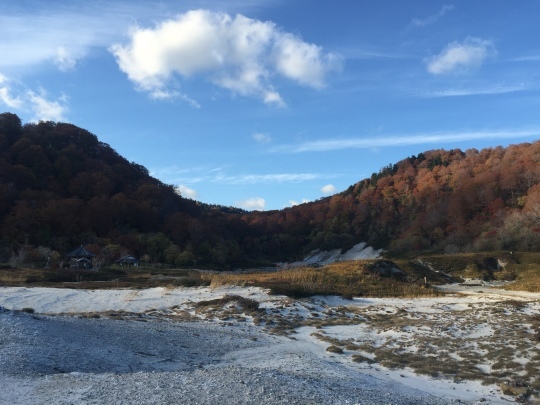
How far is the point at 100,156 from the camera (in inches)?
5349

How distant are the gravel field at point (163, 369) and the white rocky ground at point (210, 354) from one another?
0.09ft

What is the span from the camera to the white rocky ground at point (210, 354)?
8523 millimetres

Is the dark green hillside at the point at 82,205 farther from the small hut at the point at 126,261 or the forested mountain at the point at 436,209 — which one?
the forested mountain at the point at 436,209

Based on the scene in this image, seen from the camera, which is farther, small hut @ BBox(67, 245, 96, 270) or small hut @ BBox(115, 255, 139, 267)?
small hut @ BBox(115, 255, 139, 267)

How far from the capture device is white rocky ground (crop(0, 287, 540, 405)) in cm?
852

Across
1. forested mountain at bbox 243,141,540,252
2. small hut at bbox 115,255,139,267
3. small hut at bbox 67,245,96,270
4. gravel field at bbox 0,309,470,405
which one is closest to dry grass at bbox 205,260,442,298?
gravel field at bbox 0,309,470,405

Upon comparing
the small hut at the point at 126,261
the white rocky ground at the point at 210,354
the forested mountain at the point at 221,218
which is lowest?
the white rocky ground at the point at 210,354

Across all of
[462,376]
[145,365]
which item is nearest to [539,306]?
[462,376]

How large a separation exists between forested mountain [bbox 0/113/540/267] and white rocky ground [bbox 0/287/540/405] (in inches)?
1780

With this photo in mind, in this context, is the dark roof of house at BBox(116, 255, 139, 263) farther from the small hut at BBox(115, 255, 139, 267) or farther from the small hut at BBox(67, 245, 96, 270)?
the small hut at BBox(67, 245, 96, 270)

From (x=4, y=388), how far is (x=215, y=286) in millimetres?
22537

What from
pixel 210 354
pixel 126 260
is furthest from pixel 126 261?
pixel 210 354

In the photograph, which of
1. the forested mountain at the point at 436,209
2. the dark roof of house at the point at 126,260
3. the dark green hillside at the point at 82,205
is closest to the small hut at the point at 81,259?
the dark roof of house at the point at 126,260

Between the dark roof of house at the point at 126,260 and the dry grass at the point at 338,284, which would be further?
the dark roof of house at the point at 126,260
